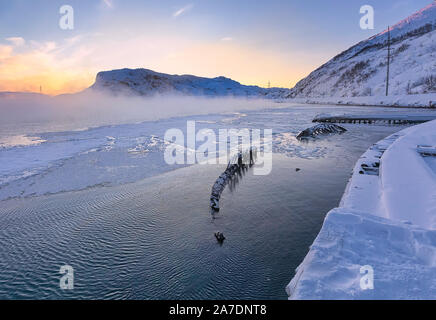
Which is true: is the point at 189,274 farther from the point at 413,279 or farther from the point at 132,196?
the point at 132,196

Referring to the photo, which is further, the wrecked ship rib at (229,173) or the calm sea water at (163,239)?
the wrecked ship rib at (229,173)
